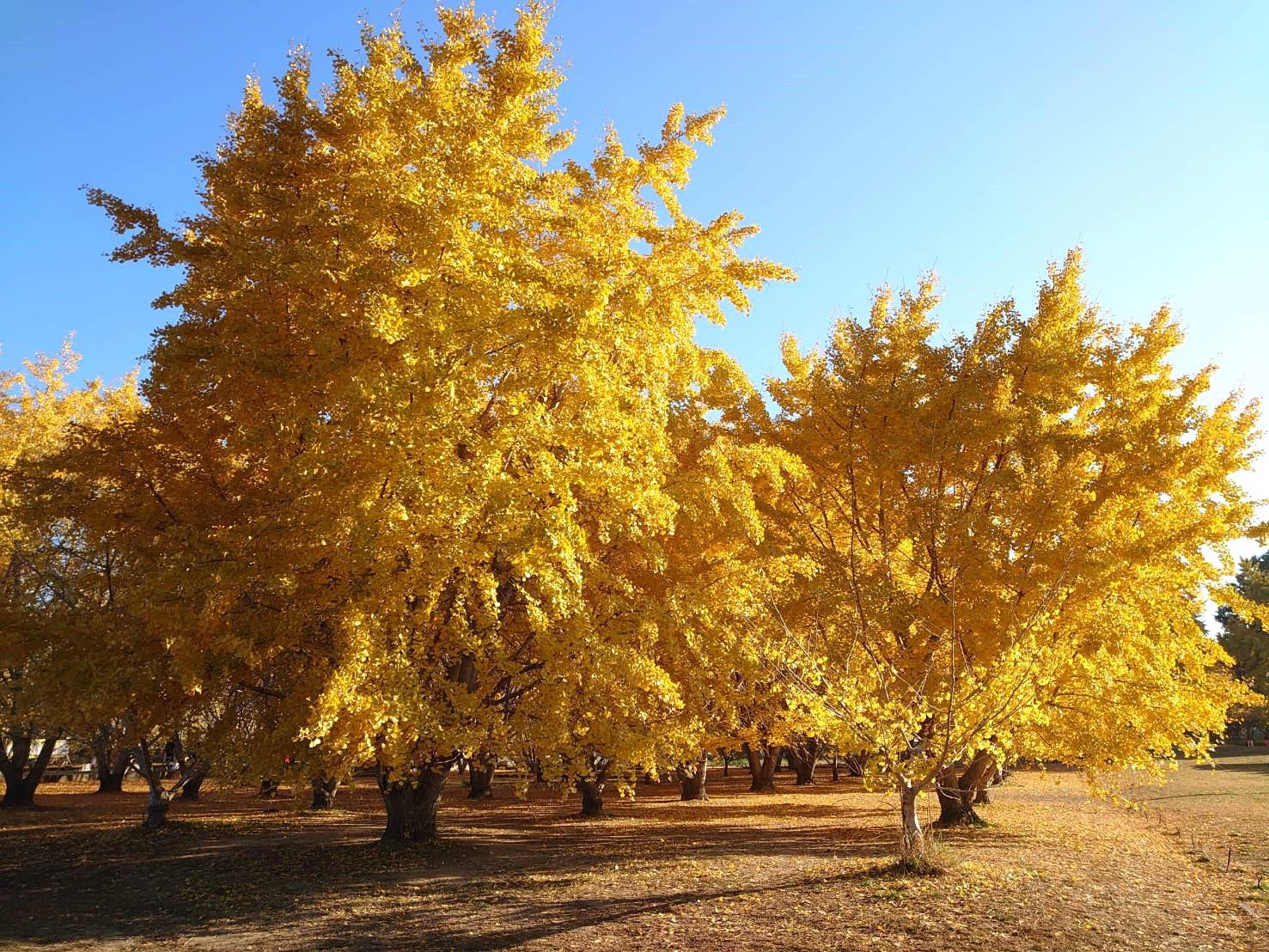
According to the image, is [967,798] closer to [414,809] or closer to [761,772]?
[414,809]

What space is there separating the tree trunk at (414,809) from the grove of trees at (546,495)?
55mm

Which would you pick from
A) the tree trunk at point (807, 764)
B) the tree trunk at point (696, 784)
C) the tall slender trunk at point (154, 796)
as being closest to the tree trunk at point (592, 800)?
the tree trunk at point (696, 784)

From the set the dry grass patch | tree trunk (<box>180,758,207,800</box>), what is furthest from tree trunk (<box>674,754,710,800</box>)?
tree trunk (<box>180,758,207,800</box>)

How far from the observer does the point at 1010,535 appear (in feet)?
35.2

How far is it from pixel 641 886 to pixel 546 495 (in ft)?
16.2

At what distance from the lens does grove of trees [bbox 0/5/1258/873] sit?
7797 millimetres

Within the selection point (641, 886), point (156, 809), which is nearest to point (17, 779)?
point (156, 809)

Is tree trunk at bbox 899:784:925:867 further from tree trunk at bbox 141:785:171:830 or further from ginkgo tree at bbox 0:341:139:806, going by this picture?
tree trunk at bbox 141:785:171:830

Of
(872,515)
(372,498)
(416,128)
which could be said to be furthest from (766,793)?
(416,128)

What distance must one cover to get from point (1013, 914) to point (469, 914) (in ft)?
18.3

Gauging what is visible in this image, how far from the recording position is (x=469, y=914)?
764 cm

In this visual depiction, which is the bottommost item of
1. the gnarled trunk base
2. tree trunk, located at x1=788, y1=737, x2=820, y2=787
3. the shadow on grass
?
tree trunk, located at x1=788, y1=737, x2=820, y2=787

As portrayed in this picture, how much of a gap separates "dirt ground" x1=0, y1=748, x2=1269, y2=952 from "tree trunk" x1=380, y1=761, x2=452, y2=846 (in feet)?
1.61

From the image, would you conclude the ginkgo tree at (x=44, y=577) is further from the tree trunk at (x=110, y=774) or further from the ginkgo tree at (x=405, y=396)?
the tree trunk at (x=110, y=774)
